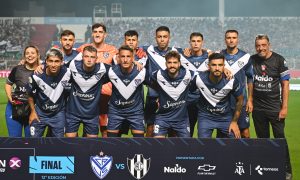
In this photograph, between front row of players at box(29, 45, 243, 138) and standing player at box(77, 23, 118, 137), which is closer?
front row of players at box(29, 45, 243, 138)

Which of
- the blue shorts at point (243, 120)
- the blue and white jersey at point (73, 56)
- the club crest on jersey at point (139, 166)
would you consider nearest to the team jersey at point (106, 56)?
the blue and white jersey at point (73, 56)

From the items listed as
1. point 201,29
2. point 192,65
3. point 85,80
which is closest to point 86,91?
point 85,80

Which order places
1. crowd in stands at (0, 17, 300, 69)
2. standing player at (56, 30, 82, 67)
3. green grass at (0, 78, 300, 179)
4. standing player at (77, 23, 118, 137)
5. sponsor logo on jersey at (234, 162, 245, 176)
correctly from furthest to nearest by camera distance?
1. crowd in stands at (0, 17, 300, 69)
2. green grass at (0, 78, 300, 179)
3. standing player at (77, 23, 118, 137)
4. standing player at (56, 30, 82, 67)
5. sponsor logo on jersey at (234, 162, 245, 176)

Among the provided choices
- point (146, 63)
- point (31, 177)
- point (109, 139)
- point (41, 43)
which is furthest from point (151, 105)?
point (41, 43)

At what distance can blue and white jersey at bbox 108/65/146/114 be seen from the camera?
6.00m

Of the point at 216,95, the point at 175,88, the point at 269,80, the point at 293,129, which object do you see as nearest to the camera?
the point at 216,95

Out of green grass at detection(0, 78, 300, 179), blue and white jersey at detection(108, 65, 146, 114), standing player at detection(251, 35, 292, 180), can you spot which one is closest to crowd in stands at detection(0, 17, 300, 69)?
green grass at detection(0, 78, 300, 179)

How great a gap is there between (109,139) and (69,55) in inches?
94.6

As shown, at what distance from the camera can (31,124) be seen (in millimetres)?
6027

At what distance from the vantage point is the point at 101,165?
184 inches

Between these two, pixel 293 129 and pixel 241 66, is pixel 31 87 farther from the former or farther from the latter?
pixel 293 129

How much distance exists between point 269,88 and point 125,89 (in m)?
2.14

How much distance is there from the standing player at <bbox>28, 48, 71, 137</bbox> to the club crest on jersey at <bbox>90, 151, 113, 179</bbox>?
1.49m

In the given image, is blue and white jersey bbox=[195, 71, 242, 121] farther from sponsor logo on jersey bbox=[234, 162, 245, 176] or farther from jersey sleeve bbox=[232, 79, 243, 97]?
sponsor logo on jersey bbox=[234, 162, 245, 176]
